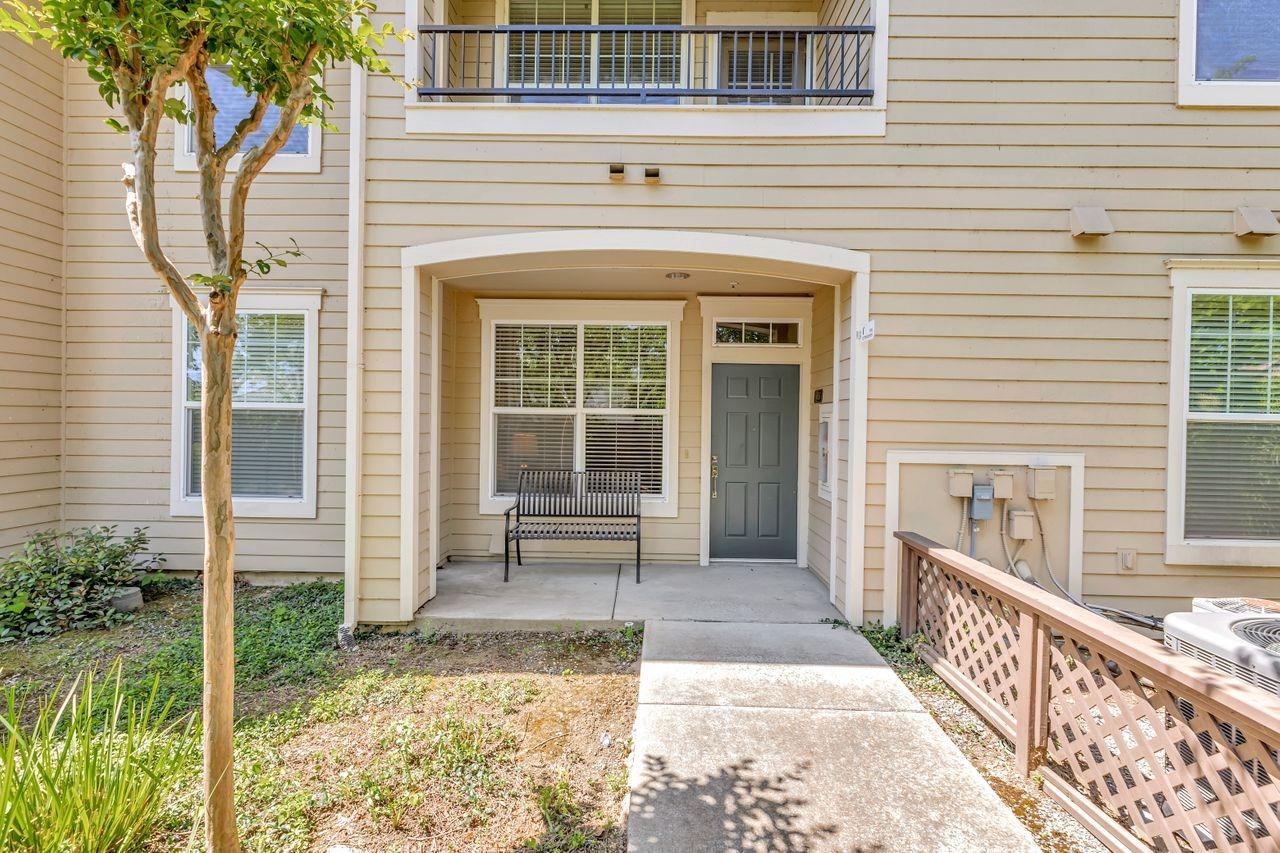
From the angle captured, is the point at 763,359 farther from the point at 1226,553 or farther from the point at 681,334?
the point at 1226,553

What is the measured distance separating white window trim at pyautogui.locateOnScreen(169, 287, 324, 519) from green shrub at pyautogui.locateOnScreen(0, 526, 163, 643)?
542mm

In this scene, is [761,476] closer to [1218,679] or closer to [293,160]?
[1218,679]

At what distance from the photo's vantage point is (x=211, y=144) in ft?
6.51

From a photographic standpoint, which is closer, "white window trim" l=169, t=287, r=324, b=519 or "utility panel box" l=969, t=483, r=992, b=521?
"utility panel box" l=969, t=483, r=992, b=521

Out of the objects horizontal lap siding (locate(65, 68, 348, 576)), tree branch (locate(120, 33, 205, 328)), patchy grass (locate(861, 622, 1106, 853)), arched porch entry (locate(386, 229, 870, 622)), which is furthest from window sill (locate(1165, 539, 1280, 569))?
horizontal lap siding (locate(65, 68, 348, 576))

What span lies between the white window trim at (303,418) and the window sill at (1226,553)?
21.4 feet

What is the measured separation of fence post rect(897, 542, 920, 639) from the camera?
12.4ft

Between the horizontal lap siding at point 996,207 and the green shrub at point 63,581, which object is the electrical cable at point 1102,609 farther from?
the green shrub at point 63,581

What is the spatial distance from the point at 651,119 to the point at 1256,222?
401 cm

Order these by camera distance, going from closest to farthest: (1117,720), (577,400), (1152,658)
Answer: (1152,658) < (1117,720) < (577,400)

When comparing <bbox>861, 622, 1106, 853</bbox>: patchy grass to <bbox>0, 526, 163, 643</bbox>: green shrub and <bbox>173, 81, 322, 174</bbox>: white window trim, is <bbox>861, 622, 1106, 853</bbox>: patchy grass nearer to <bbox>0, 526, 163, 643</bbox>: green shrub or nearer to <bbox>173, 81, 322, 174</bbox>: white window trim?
<bbox>0, 526, 163, 643</bbox>: green shrub

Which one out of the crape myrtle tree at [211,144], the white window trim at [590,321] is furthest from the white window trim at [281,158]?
the crape myrtle tree at [211,144]

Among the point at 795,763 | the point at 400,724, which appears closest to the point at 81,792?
the point at 400,724

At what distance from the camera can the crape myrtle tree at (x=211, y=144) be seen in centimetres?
181
